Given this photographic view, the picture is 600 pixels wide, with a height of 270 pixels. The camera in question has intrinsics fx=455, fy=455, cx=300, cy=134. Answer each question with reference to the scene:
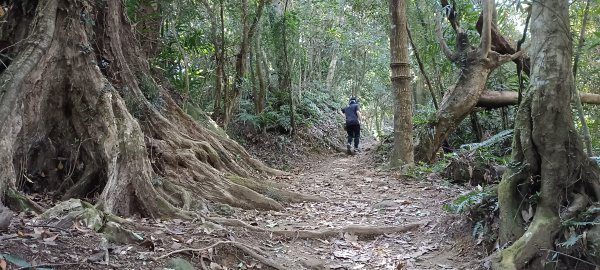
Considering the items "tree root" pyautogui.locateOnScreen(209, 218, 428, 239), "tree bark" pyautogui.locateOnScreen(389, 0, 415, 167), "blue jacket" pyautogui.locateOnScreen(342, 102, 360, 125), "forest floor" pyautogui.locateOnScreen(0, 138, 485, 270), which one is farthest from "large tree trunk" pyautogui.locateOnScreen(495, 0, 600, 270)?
"blue jacket" pyautogui.locateOnScreen(342, 102, 360, 125)

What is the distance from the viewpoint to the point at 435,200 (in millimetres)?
6992

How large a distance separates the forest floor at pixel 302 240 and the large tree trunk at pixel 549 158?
0.61 metres

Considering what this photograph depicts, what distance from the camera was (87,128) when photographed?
5375 mm

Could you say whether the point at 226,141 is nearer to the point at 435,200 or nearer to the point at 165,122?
the point at 165,122

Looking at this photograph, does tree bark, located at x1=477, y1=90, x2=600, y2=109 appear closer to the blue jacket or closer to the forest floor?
the forest floor

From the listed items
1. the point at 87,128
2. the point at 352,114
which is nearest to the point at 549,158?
the point at 87,128

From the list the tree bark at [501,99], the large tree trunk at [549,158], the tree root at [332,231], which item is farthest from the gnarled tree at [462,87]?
the large tree trunk at [549,158]

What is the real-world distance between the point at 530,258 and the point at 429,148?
20.9 feet

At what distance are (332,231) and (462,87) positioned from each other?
5.73 m

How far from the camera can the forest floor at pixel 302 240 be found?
3273 mm

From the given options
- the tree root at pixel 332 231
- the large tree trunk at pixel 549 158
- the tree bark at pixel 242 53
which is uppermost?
the tree bark at pixel 242 53

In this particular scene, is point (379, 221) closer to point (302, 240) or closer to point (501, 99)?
point (302, 240)

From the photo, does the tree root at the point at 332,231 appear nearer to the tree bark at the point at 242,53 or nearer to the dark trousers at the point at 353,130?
the tree bark at the point at 242,53

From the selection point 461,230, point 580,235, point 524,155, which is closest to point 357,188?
point 461,230
